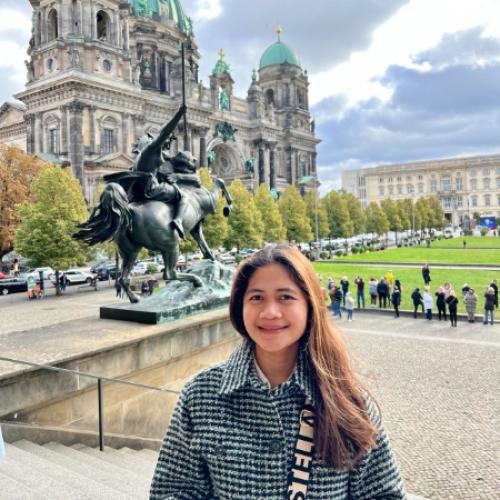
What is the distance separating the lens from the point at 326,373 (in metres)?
1.90

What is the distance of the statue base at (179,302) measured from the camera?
7.54 metres

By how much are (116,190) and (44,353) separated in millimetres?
2777

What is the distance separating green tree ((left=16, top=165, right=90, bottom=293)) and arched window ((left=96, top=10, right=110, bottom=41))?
98.0 feet

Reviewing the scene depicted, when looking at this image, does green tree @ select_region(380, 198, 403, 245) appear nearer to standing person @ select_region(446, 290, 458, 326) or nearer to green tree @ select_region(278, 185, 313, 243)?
green tree @ select_region(278, 185, 313, 243)

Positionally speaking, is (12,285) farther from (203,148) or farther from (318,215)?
(203,148)

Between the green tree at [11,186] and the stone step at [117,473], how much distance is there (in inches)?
1198

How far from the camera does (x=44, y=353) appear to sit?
18.7 feet

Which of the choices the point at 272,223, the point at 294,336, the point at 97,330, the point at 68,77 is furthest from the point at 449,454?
the point at 68,77

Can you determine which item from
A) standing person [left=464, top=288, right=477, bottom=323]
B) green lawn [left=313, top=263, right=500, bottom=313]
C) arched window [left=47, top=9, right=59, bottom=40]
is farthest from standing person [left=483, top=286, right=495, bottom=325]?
arched window [left=47, top=9, right=59, bottom=40]

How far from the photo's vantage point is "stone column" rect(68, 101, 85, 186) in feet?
158

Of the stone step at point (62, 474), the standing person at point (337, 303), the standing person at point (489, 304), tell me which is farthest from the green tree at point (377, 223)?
the stone step at point (62, 474)

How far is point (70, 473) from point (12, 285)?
2870cm

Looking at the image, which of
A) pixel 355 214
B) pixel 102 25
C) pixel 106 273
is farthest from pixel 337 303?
pixel 355 214

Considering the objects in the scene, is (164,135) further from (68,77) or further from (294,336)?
(68,77)
